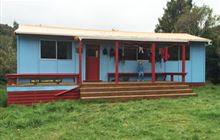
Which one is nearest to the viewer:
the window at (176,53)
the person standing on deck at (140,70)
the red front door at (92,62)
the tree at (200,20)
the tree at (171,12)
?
the red front door at (92,62)

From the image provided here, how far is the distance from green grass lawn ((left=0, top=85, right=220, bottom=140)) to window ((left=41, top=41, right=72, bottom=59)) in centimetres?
478

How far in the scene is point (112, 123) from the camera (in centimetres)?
661

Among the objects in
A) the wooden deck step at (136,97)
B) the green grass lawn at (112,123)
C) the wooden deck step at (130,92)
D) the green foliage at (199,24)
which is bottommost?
the green grass lawn at (112,123)

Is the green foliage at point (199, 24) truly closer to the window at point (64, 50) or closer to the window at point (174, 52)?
the window at point (174, 52)

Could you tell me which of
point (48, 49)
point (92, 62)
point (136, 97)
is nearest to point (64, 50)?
point (48, 49)

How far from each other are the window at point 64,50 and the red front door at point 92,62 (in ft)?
3.28

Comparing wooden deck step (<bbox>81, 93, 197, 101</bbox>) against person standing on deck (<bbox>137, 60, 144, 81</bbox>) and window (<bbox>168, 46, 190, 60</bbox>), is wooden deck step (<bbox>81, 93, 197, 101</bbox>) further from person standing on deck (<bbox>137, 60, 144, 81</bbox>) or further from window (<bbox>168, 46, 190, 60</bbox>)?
window (<bbox>168, 46, 190, 60</bbox>)

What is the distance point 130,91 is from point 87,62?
370cm

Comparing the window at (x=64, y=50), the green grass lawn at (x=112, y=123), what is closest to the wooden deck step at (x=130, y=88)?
the green grass lawn at (x=112, y=123)

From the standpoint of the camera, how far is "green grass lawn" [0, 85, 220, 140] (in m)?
5.65

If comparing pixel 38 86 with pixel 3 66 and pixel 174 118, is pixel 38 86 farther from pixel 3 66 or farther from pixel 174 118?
pixel 3 66

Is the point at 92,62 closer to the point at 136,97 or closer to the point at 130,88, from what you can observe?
the point at 130,88

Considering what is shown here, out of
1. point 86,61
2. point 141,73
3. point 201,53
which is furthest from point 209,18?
point 86,61

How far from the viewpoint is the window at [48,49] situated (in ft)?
42.2
